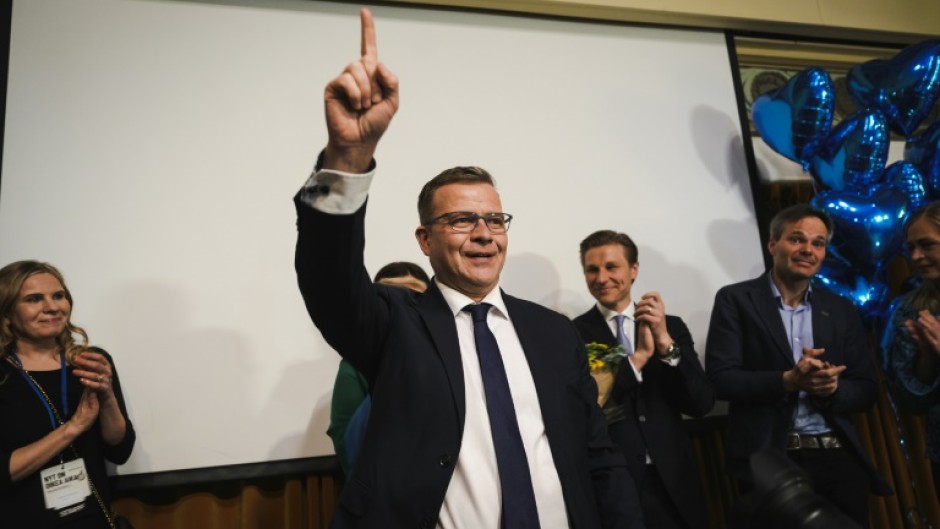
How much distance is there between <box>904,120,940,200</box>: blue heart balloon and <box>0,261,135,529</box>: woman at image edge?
11.3 ft

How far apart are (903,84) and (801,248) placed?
1111 millimetres

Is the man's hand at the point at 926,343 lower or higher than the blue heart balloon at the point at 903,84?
lower

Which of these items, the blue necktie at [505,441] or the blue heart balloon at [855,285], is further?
the blue heart balloon at [855,285]

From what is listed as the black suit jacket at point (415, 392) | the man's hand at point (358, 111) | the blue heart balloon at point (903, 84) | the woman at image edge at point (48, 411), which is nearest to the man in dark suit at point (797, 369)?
the blue heart balloon at point (903, 84)

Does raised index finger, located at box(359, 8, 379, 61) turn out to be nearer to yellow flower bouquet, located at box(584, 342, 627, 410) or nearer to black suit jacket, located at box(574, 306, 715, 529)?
yellow flower bouquet, located at box(584, 342, 627, 410)

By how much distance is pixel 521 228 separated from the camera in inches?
125

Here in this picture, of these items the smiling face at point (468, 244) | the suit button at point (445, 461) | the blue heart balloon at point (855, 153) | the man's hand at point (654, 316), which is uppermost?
the blue heart balloon at point (855, 153)

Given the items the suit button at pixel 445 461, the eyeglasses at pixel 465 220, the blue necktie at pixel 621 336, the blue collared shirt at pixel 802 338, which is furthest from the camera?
the blue necktie at pixel 621 336

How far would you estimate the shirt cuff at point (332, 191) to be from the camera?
1110 millimetres

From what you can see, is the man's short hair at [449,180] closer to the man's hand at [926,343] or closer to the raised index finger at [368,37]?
the raised index finger at [368,37]

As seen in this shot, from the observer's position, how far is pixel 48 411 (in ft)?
6.72

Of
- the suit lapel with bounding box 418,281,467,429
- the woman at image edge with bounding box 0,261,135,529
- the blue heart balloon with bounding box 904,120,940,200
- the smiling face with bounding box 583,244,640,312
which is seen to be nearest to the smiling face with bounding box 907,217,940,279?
the blue heart balloon with bounding box 904,120,940,200

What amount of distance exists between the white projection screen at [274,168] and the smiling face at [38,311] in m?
0.43

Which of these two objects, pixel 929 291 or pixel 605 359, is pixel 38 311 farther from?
pixel 929 291
